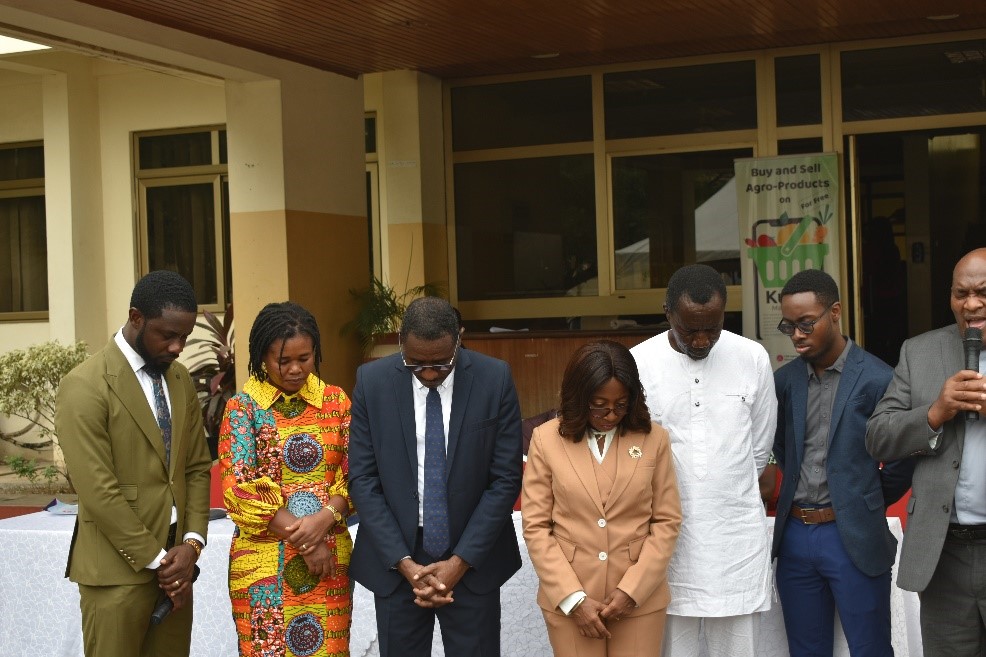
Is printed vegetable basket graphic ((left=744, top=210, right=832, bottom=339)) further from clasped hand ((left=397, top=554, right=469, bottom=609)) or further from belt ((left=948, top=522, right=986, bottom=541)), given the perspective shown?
clasped hand ((left=397, top=554, right=469, bottom=609))

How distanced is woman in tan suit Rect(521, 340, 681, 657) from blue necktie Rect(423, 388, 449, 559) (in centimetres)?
26

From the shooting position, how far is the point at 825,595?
12.4 feet

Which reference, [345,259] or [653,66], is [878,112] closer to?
[653,66]

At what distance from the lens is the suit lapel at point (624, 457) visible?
135 inches

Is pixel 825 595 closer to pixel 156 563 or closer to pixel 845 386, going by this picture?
pixel 845 386

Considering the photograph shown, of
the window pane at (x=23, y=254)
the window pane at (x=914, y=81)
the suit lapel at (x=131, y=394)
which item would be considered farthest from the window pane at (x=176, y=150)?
the suit lapel at (x=131, y=394)

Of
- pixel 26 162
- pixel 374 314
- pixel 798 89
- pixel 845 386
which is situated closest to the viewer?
pixel 845 386

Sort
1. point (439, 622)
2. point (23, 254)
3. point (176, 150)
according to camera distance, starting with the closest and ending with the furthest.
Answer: point (439, 622), point (176, 150), point (23, 254)

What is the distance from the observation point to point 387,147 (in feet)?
36.0

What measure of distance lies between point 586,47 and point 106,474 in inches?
286

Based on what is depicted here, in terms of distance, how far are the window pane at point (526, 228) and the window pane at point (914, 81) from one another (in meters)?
2.53

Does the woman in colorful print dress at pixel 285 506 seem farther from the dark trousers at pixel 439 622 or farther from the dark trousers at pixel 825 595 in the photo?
the dark trousers at pixel 825 595

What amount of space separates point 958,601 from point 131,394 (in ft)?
8.54

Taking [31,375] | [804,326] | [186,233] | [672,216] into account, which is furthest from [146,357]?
[186,233]
